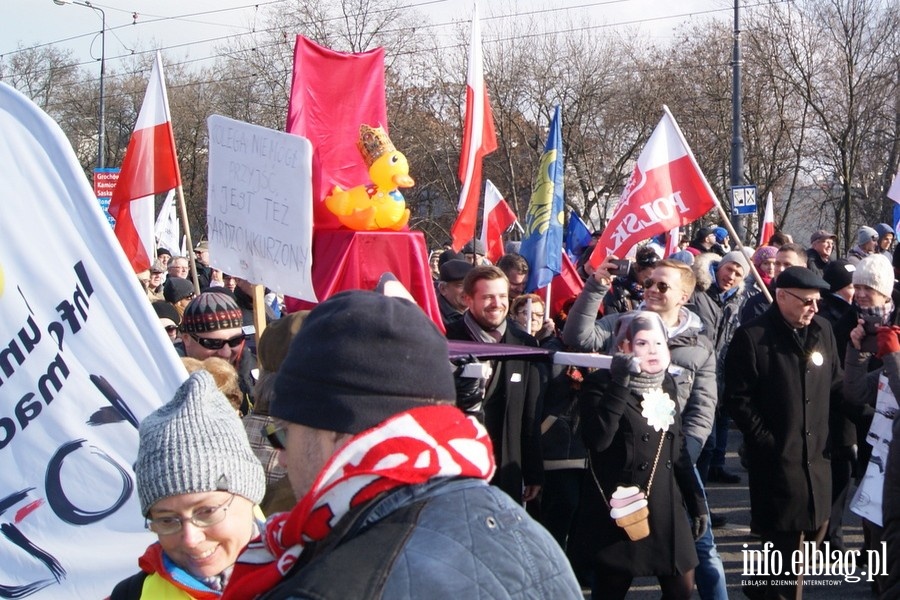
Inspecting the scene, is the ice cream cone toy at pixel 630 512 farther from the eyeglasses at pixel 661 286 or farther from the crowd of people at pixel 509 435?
the eyeglasses at pixel 661 286

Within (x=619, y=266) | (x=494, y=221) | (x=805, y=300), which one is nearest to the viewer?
(x=805, y=300)

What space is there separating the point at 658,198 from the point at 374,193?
2.27 metres

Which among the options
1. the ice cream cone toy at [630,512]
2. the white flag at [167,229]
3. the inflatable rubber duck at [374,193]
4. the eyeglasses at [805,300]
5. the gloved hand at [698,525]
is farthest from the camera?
the white flag at [167,229]

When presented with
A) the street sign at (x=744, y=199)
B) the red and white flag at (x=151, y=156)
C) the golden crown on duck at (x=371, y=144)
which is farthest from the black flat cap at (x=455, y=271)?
the street sign at (x=744, y=199)

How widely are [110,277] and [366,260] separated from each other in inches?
183

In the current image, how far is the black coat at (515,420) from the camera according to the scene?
518 centimetres

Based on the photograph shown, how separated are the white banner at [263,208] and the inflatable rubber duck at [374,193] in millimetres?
3032

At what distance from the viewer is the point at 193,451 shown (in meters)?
2.21

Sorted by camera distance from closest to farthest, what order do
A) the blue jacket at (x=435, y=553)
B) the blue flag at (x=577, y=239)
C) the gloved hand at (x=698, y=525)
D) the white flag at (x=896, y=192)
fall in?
the blue jacket at (x=435, y=553) → the gloved hand at (x=698, y=525) → the white flag at (x=896, y=192) → the blue flag at (x=577, y=239)

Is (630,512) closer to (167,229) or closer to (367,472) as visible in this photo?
(367,472)

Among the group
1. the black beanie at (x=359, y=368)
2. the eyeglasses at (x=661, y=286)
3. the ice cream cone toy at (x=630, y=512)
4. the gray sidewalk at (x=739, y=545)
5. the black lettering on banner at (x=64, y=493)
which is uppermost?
the black beanie at (x=359, y=368)

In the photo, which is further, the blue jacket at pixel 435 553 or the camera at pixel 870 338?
the camera at pixel 870 338

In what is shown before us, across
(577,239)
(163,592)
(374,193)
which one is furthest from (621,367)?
(577,239)

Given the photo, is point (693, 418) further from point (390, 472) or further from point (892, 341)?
point (390, 472)
